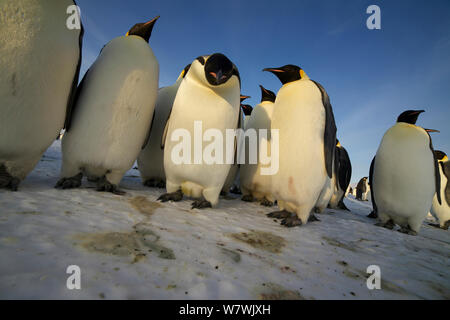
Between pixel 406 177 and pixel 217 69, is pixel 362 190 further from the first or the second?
pixel 217 69

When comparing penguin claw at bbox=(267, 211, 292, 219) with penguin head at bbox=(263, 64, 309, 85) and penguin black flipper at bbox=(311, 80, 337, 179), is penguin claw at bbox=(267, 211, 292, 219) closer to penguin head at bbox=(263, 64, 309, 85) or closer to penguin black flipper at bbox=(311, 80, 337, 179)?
penguin black flipper at bbox=(311, 80, 337, 179)

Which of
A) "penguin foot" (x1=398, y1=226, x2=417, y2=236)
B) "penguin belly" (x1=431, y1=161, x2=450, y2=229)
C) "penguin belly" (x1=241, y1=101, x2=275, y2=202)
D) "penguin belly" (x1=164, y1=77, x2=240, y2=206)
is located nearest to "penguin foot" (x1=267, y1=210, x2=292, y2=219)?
"penguin belly" (x1=164, y1=77, x2=240, y2=206)

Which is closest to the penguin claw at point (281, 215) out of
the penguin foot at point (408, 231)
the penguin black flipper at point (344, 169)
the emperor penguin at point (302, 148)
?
the emperor penguin at point (302, 148)

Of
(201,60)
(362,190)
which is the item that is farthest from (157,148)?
(362,190)

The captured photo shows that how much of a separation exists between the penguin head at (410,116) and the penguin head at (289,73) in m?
2.12

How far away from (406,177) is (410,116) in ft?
3.77

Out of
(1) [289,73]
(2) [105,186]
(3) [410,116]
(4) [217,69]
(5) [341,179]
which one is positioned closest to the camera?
(4) [217,69]

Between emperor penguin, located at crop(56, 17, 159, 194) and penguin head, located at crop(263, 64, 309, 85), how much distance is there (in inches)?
62.6

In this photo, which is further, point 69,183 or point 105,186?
point 105,186

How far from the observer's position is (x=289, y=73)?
104 inches

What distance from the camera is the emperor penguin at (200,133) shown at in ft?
7.27

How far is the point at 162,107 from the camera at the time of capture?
320cm
